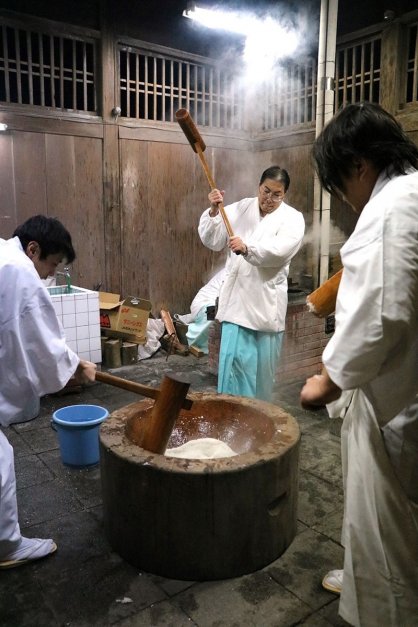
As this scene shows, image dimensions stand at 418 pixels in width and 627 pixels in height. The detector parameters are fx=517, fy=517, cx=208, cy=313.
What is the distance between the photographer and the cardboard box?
7684 millimetres

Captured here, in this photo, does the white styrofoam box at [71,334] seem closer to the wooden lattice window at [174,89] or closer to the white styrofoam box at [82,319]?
the white styrofoam box at [82,319]

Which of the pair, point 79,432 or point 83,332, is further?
point 83,332

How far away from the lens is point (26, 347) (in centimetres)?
304

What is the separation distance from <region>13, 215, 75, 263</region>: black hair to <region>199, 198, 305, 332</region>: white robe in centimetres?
195

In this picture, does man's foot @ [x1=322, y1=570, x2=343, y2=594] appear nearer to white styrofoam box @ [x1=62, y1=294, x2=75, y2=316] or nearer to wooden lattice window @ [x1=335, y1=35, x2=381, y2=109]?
white styrofoam box @ [x1=62, y1=294, x2=75, y2=316]

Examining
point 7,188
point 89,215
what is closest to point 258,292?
point 89,215

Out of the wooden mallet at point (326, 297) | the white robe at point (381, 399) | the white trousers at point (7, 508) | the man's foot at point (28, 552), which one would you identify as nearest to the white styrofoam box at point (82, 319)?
the white trousers at point (7, 508)

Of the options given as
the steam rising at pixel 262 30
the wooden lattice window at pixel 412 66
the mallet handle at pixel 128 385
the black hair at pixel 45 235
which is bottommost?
the mallet handle at pixel 128 385

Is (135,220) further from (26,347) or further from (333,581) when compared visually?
(333,581)

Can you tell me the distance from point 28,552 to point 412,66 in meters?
7.28

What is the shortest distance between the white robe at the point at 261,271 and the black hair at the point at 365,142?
253cm

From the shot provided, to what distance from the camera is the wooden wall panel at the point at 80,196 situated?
7.66 meters

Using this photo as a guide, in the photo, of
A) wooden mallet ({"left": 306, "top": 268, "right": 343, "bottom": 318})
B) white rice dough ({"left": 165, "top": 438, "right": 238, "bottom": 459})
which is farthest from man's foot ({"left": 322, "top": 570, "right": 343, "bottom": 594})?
wooden mallet ({"left": 306, "top": 268, "right": 343, "bottom": 318})

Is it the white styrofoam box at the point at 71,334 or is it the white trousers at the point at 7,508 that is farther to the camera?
the white styrofoam box at the point at 71,334
